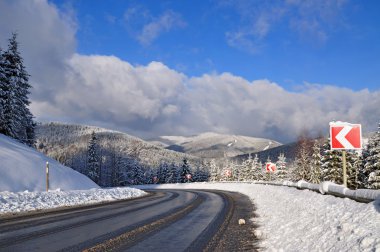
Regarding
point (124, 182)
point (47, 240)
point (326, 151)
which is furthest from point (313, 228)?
point (124, 182)

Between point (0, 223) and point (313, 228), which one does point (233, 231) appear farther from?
point (0, 223)

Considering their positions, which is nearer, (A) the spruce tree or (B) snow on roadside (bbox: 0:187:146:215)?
(B) snow on roadside (bbox: 0:187:146:215)

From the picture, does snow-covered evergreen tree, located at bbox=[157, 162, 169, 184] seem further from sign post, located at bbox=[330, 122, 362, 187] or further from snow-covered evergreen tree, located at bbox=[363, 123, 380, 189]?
sign post, located at bbox=[330, 122, 362, 187]

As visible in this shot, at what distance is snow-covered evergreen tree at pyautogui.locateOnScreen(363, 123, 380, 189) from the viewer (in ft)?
125

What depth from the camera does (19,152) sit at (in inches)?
1233

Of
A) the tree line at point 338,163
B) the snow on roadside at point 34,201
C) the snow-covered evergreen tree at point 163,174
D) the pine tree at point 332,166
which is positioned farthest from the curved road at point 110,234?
the snow-covered evergreen tree at point 163,174

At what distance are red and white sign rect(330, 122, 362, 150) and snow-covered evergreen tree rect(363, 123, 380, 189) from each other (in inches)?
1201

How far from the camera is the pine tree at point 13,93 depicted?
1639 inches

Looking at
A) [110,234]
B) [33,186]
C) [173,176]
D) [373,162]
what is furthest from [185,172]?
[110,234]

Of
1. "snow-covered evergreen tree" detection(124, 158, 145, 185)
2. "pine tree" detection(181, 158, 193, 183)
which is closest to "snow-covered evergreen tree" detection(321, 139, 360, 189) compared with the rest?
"pine tree" detection(181, 158, 193, 183)

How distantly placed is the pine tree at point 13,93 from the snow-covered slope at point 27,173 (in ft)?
31.0

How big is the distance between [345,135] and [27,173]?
79.5ft

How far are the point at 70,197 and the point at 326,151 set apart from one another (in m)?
32.0

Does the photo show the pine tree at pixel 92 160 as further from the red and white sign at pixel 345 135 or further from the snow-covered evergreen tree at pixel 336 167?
the red and white sign at pixel 345 135
